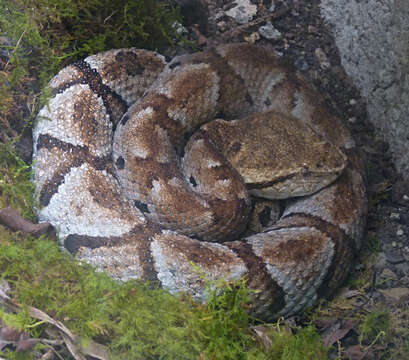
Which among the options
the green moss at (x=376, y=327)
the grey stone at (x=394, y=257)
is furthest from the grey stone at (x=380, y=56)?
the green moss at (x=376, y=327)

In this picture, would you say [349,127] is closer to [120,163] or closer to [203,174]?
[203,174]

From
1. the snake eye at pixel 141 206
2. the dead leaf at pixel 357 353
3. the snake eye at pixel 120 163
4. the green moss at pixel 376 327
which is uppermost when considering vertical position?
the snake eye at pixel 120 163

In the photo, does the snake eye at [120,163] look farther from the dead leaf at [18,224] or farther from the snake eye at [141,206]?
the dead leaf at [18,224]

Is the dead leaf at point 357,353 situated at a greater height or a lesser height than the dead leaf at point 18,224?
lesser

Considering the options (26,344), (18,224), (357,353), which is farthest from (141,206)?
(357,353)

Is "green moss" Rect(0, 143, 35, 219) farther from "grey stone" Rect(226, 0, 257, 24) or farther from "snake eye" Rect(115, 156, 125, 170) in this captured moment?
"grey stone" Rect(226, 0, 257, 24)

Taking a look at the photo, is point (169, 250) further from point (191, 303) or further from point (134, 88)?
point (134, 88)

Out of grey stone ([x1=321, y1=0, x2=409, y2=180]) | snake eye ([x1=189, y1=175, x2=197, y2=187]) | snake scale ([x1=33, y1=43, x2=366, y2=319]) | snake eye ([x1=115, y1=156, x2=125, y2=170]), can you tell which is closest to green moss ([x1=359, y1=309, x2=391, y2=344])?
snake scale ([x1=33, y1=43, x2=366, y2=319])
